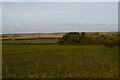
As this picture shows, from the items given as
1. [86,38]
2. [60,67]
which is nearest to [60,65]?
[60,67]

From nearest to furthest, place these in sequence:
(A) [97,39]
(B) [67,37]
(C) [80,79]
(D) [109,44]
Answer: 1. (C) [80,79]
2. (D) [109,44]
3. (A) [97,39]
4. (B) [67,37]

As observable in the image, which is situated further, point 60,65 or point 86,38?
point 86,38

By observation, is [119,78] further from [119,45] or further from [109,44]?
[109,44]

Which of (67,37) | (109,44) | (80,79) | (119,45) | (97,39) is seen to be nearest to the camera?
(80,79)

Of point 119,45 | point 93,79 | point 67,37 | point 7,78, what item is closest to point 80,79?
point 93,79

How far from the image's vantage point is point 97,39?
45.8 meters

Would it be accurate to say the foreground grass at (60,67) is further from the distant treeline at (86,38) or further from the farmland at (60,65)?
the distant treeline at (86,38)

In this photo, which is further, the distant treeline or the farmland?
the distant treeline

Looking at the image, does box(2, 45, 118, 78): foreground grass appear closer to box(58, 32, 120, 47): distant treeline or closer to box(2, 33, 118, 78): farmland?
box(2, 33, 118, 78): farmland

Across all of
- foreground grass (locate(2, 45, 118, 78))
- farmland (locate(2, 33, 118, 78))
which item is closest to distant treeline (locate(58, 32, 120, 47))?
farmland (locate(2, 33, 118, 78))

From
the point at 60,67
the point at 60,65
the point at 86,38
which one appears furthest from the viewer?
the point at 86,38

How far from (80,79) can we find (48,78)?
1303 millimetres

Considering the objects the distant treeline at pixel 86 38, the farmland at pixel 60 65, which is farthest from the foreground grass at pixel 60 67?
the distant treeline at pixel 86 38

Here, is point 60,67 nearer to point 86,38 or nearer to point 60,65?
point 60,65
